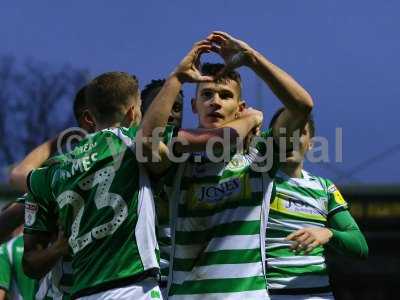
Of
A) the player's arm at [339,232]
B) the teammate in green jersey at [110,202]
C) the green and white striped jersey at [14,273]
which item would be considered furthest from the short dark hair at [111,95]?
the green and white striped jersey at [14,273]

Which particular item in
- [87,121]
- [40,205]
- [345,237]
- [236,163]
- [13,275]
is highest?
[87,121]

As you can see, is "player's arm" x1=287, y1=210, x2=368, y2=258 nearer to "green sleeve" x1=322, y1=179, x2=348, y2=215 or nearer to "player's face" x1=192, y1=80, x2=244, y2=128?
"green sleeve" x1=322, y1=179, x2=348, y2=215

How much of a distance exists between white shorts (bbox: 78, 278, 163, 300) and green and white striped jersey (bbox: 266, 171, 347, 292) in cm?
127

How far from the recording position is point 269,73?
15.9ft

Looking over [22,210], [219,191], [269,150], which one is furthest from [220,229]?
[22,210]

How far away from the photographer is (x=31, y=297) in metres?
7.12

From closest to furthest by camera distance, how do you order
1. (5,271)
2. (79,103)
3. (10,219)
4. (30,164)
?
(30,164) < (79,103) < (10,219) < (5,271)

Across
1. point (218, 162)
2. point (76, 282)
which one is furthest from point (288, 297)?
point (76, 282)

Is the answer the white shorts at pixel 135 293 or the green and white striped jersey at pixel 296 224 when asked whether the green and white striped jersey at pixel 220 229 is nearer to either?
the white shorts at pixel 135 293

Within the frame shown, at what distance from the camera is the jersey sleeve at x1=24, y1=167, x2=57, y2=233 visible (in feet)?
17.0

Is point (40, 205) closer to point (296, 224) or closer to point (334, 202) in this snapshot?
point (296, 224)

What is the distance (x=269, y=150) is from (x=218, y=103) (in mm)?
372

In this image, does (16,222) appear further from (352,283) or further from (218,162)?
(352,283)

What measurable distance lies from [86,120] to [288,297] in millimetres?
1448
